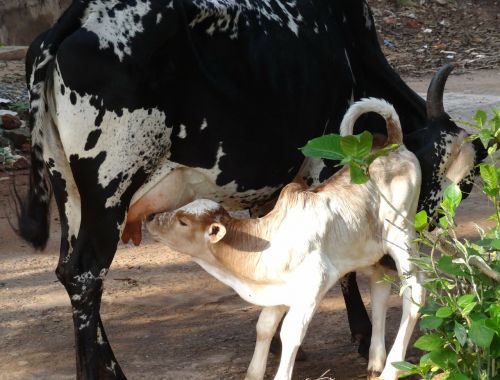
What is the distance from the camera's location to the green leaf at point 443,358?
3.48 m

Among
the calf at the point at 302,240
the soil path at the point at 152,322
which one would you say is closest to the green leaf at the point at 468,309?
the calf at the point at 302,240

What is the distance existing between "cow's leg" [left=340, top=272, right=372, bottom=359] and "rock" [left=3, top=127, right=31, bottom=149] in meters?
4.08

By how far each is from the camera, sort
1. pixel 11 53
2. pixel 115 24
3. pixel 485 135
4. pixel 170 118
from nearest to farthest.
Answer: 1. pixel 485 135
2. pixel 115 24
3. pixel 170 118
4. pixel 11 53

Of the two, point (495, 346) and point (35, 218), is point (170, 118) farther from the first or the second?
point (495, 346)

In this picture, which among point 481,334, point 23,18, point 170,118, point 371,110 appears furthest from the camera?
point 23,18

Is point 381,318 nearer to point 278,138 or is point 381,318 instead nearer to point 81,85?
point 278,138

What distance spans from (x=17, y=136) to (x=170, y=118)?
4.40 meters

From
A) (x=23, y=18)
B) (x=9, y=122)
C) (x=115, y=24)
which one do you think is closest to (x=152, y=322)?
(x=115, y=24)

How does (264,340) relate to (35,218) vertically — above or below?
below

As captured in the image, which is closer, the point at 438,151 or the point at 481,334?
the point at 481,334

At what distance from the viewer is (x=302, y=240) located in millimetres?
4602

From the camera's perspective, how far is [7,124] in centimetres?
880

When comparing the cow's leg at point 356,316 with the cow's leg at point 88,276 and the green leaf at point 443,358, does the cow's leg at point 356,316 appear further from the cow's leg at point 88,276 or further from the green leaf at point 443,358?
the green leaf at point 443,358

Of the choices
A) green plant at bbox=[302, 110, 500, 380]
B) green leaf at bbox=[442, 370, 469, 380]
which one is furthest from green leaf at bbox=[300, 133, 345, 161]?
green leaf at bbox=[442, 370, 469, 380]
